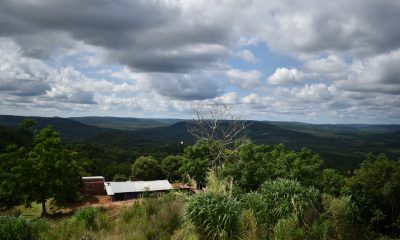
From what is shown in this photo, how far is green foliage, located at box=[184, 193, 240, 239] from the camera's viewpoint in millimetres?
8586

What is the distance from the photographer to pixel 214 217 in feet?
28.6

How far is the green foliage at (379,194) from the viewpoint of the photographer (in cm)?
1473

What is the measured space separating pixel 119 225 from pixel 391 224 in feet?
37.7

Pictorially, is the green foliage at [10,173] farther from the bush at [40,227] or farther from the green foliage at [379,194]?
the green foliage at [379,194]

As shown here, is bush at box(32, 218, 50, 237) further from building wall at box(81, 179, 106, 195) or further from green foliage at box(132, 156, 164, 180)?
green foliage at box(132, 156, 164, 180)

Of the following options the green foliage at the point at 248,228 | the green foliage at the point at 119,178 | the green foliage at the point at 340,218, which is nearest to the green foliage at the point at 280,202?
the green foliage at the point at 340,218

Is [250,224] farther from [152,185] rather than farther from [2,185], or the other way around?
[152,185]

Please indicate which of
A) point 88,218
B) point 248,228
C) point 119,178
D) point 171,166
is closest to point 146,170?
point 171,166

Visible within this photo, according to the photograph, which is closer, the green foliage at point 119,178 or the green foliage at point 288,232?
the green foliage at point 288,232

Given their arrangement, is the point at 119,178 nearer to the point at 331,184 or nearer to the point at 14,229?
the point at 331,184

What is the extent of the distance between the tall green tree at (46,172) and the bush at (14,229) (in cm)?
1818

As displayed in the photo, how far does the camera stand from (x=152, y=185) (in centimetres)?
4147

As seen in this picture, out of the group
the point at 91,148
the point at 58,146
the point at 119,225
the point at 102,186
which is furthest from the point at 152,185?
the point at 91,148

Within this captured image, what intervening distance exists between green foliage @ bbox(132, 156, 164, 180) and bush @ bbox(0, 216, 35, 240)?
41.4m
